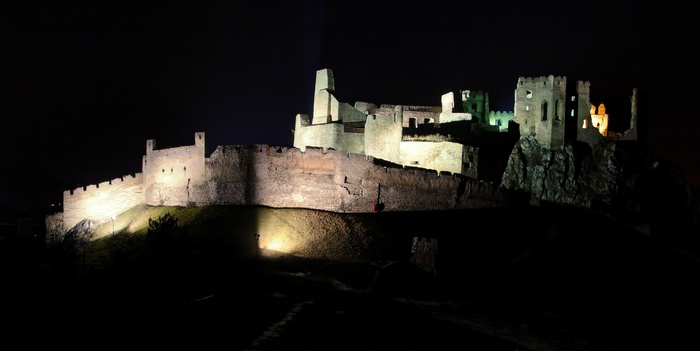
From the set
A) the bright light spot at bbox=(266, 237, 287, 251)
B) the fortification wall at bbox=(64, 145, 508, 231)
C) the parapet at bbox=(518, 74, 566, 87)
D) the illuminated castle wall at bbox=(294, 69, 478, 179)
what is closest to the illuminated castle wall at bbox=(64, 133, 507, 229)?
the fortification wall at bbox=(64, 145, 508, 231)

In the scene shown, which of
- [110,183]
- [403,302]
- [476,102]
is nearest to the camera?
[403,302]

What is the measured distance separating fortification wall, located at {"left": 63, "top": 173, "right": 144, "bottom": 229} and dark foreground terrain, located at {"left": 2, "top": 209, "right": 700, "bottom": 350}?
18.2 m

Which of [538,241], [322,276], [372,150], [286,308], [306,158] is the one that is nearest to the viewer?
[286,308]

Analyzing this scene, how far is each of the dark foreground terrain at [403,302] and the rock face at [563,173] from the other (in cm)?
1946

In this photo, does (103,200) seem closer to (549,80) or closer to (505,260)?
(505,260)

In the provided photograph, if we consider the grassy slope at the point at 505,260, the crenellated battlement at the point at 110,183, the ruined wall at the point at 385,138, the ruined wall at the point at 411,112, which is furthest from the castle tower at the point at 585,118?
the crenellated battlement at the point at 110,183

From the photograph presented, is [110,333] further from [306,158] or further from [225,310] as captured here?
[306,158]

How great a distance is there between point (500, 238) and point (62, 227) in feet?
107

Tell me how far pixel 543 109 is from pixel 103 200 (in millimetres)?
35300

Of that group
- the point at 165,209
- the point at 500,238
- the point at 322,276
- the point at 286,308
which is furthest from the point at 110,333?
the point at 165,209

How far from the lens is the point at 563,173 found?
150 feet

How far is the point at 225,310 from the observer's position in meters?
17.1

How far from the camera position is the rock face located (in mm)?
44906

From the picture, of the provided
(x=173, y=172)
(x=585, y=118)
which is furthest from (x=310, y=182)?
(x=585, y=118)
